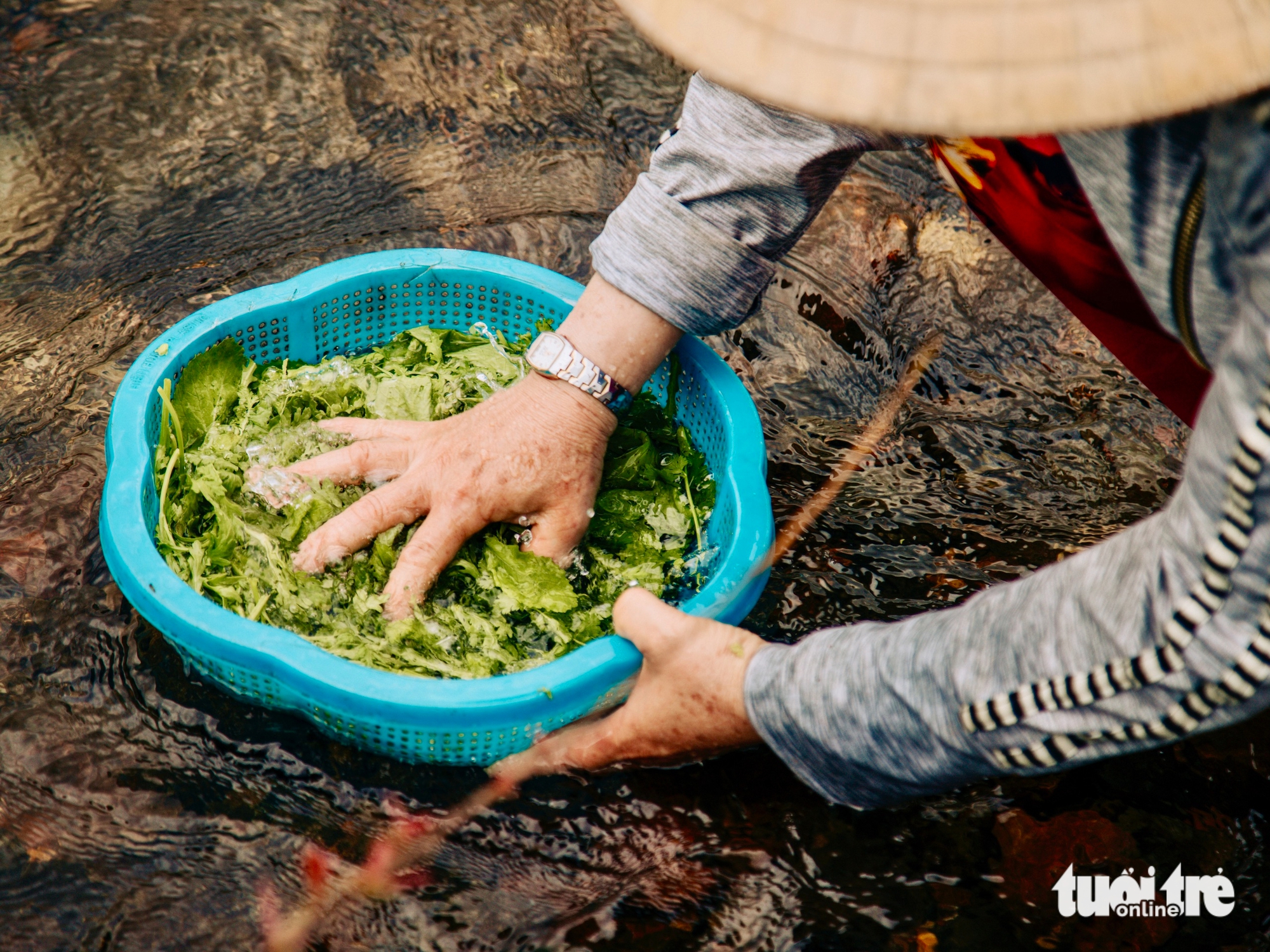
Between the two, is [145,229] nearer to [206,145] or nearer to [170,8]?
[206,145]

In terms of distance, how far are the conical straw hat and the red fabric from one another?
2.57 feet

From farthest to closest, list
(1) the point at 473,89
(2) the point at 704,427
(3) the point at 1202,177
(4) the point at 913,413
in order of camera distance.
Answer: (1) the point at 473,89 → (4) the point at 913,413 → (2) the point at 704,427 → (3) the point at 1202,177

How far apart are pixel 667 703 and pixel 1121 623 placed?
739 mm

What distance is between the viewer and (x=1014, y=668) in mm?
1157

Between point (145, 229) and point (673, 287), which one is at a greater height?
point (673, 287)

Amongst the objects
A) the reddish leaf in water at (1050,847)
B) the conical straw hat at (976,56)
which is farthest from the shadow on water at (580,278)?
the conical straw hat at (976,56)

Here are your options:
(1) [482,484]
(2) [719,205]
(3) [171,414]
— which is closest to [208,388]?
(3) [171,414]

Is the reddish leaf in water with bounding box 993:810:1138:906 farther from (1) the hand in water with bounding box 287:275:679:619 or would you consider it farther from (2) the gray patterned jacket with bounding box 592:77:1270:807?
(1) the hand in water with bounding box 287:275:679:619

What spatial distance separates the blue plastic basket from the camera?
1699 millimetres

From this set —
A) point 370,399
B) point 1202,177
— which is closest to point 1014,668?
point 1202,177

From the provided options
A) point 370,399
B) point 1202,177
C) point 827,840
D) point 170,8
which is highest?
point 1202,177

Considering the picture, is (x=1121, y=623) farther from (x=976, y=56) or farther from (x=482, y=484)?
(x=482, y=484)

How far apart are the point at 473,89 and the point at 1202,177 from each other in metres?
2.70

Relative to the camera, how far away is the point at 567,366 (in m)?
1.93
